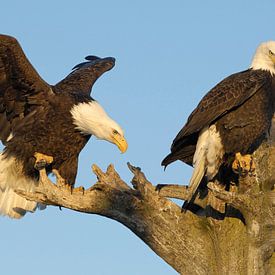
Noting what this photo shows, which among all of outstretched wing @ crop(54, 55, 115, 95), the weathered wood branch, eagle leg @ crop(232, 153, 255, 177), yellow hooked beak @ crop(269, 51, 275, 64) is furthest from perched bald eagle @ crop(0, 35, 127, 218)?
yellow hooked beak @ crop(269, 51, 275, 64)

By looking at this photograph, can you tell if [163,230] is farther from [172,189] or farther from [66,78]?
[66,78]

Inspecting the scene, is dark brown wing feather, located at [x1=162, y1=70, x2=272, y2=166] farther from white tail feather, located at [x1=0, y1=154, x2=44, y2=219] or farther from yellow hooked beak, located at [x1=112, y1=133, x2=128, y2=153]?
white tail feather, located at [x1=0, y1=154, x2=44, y2=219]

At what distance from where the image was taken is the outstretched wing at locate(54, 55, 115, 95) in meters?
8.16

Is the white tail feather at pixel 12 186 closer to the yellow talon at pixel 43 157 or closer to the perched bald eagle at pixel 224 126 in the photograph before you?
the yellow talon at pixel 43 157

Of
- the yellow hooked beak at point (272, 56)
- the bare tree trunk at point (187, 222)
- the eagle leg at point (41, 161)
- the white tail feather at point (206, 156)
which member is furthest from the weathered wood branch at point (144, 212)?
the yellow hooked beak at point (272, 56)

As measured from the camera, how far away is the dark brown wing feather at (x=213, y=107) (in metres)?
6.78

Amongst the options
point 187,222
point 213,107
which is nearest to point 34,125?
point 213,107

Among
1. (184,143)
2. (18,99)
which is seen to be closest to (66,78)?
(18,99)

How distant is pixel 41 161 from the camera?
7.27 metres

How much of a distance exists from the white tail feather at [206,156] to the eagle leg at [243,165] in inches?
7.4

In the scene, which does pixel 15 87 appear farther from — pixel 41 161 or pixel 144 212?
pixel 144 212

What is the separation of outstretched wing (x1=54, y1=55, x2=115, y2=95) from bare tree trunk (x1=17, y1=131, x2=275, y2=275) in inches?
71.4

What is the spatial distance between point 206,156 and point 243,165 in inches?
20.0

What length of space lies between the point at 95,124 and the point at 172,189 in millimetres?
1122
